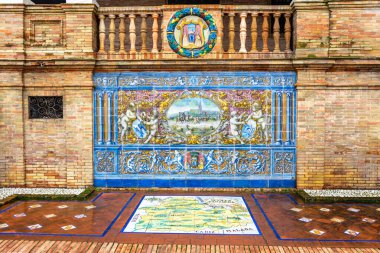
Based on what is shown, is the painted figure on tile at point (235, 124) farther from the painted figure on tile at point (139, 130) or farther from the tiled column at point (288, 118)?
the painted figure on tile at point (139, 130)

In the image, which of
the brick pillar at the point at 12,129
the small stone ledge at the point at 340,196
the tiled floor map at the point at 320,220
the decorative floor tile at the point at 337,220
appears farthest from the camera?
the brick pillar at the point at 12,129

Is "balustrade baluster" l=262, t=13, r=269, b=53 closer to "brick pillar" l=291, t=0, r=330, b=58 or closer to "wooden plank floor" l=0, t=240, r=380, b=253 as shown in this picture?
"brick pillar" l=291, t=0, r=330, b=58

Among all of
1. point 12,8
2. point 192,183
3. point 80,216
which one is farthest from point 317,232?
point 12,8

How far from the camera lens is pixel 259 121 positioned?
28.8 ft

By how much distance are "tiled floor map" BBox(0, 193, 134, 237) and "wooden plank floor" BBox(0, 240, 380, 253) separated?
434 millimetres

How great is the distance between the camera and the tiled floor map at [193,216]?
242 inches

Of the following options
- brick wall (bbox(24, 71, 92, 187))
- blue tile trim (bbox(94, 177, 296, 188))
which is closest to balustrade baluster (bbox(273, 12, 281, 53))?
blue tile trim (bbox(94, 177, 296, 188))

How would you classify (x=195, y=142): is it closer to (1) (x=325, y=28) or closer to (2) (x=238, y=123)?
(2) (x=238, y=123)

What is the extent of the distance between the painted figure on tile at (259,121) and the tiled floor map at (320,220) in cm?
169

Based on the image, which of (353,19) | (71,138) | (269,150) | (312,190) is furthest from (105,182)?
(353,19)

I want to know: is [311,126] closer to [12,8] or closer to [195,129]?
[195,129]

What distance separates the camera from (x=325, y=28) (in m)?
8.49

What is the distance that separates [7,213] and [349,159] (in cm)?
816

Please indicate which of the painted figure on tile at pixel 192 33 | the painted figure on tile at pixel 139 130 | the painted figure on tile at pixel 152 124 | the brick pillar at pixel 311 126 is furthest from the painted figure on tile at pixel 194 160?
the painted figure on tile at pixel 192 33
